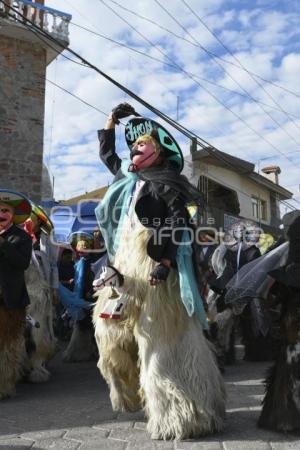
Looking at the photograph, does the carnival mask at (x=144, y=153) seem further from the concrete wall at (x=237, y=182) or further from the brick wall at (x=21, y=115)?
the concrete wall at (x=237, y=182)

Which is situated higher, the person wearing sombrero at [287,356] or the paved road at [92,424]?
the person wearing sombrero at [287,356]

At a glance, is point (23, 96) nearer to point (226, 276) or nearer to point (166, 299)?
point (226, 276)

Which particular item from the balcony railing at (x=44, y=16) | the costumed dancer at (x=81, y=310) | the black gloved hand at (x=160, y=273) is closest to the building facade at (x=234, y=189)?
the balcony railing at (x=44, y=16)

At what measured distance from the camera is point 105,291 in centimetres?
336

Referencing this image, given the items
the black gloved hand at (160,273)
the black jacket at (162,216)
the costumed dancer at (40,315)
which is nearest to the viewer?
the black gloved hand at (160,273)

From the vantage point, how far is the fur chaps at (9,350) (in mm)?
4262

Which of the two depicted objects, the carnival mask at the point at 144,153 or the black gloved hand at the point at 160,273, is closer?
the black gloved hand at the point at 160,273

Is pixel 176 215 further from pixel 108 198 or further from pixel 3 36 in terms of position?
pixel 3 36

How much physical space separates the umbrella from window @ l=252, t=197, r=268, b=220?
20.0 metres

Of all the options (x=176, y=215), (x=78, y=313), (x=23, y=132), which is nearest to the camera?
(x=176, y=215)

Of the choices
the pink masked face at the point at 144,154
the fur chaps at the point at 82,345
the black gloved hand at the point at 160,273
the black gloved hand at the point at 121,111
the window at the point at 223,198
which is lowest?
the fur chaps at the point at 82,345

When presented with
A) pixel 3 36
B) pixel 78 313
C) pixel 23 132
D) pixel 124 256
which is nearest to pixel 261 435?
pixel 124 256

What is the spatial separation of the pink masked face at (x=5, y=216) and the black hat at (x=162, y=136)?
1457mm

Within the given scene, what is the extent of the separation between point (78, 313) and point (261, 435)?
3.86m
